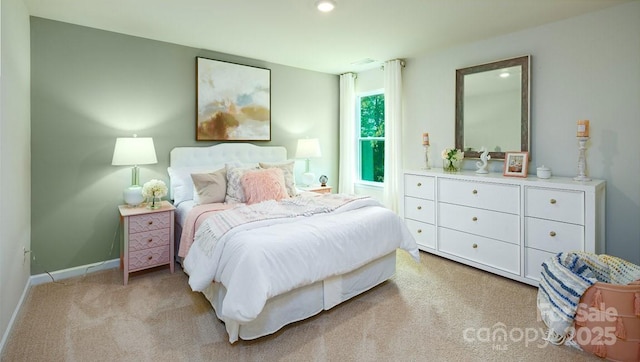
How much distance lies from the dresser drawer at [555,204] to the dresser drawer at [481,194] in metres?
0.11

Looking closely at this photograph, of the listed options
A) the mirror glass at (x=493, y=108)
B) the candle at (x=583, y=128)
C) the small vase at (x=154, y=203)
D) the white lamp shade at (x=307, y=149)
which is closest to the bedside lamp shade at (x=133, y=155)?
the small vase at (x=154, y=203)

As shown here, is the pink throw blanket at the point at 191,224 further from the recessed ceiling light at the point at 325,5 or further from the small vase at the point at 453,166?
the small vase at the point at 453,166

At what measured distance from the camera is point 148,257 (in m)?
3.15

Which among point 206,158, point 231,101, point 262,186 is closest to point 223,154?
point 206,158

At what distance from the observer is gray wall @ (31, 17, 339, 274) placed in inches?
120

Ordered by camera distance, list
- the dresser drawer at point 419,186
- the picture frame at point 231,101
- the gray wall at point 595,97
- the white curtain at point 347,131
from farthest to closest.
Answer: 1. the white curtain at point 347,131
2. the picture frame at point 231,101
3. the dresser drawer at point 419,186
4. the gray wall at point 595,97

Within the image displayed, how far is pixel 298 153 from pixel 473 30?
8.41ft

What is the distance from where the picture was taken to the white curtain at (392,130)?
4.48 meters

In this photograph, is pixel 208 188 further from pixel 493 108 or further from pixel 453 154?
pixel 493 108

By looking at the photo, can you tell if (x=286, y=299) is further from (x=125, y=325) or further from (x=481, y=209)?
(x=481, y=209)

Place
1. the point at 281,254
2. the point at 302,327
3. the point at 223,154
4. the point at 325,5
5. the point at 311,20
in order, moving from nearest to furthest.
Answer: the point at 281,254 < the point at 302,327 < the point at 325,5 < the point at 311,20 < the point at 223,154

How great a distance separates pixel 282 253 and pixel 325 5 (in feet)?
6.65

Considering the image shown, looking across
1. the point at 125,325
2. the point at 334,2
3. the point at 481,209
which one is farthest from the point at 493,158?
the point at 125,325

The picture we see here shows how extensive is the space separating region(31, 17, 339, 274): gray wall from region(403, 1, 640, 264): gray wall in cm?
357
